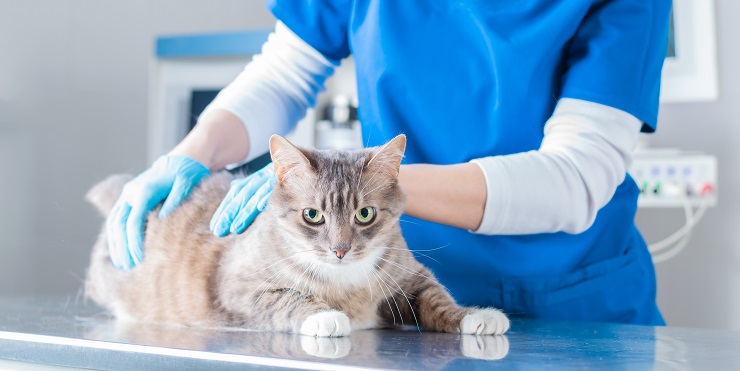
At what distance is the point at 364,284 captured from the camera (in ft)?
3.80

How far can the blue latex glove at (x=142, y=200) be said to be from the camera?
137cm

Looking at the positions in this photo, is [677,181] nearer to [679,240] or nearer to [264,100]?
[679,240]

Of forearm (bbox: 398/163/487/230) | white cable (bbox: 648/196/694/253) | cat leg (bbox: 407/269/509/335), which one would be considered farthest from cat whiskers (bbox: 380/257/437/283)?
white cable (bbox: 648/196/694/253)

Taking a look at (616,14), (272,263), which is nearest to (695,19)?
(616,14)

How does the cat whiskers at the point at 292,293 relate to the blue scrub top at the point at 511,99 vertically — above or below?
below

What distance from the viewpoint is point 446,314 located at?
43.3 inches

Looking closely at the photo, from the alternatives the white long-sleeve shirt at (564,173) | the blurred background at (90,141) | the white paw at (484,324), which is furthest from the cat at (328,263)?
the blurred background at (90,141)

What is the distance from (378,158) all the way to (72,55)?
7.50 ft

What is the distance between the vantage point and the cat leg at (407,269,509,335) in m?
1.06

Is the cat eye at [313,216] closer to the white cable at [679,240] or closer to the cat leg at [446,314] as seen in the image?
the cat leg at [446,314]

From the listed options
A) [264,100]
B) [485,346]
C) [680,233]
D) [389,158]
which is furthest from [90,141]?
[485,346]

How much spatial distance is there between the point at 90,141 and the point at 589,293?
2317 millimetres

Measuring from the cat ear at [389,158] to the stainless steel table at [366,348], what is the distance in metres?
0.25

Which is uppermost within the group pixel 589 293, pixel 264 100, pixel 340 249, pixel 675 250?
pixel 264 100
